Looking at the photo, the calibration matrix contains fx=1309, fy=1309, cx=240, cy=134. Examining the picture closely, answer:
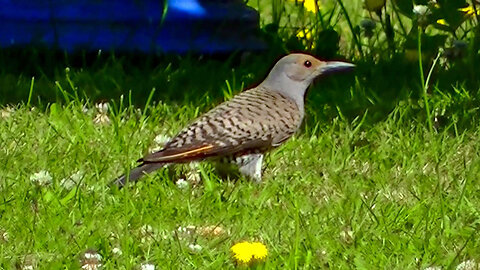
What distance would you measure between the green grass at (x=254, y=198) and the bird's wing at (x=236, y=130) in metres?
0.14

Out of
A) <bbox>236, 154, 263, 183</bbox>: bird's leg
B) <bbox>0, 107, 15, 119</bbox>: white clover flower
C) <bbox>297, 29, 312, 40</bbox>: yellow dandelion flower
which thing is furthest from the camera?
<bbox>297, 29, 312, 40</bbox>: yellow dandelion flower

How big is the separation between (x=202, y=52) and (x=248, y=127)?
165cm

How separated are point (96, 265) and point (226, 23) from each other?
2873 mm

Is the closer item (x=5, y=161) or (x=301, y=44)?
(x=5, y=161)

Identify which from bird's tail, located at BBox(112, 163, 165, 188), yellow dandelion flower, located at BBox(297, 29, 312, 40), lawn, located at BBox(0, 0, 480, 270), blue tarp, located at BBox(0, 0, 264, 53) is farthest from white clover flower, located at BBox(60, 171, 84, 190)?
yellow dandelion flower, located at BBox(297, 29, 312, 40)

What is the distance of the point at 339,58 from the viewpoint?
7.00 meters

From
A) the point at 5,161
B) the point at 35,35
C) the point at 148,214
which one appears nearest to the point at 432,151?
the point at 148,214

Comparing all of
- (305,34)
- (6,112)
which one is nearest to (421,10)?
(305,34)

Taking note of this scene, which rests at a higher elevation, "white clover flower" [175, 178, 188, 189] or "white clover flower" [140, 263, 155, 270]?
"white clover flower" [140, 263, 155, 270]

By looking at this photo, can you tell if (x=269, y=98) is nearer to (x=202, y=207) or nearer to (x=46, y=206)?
(x=202, y=207)

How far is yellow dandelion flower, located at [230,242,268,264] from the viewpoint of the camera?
4.26m

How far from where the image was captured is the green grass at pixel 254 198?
4512 mm

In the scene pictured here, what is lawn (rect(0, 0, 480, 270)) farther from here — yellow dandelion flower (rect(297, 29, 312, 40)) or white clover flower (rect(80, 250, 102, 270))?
yellow dandelion flower (rect(297, 29, 312, 40))

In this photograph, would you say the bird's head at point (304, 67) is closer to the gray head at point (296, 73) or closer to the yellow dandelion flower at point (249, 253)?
the gray head at point (296, 73)
